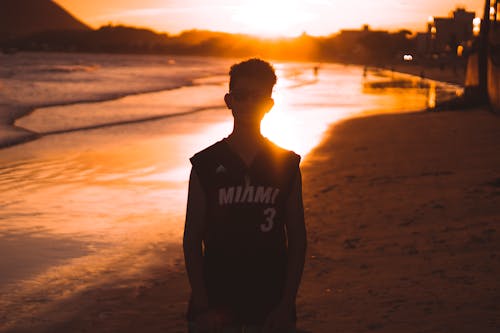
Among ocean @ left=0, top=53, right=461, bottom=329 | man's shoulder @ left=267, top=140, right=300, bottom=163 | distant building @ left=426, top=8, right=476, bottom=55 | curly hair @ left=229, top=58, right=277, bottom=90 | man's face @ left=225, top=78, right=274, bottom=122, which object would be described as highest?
distant building @ left=426, top=8, right=476, bottom=55

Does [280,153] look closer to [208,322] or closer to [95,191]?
[208,322]

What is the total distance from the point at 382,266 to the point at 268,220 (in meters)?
3.98

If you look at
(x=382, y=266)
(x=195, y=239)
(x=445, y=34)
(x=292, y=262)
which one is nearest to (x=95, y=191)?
(x=382, y=266)

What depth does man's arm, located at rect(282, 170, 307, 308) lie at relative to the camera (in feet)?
7.89

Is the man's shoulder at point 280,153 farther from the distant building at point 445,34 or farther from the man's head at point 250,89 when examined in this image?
the distant building at point 445,34

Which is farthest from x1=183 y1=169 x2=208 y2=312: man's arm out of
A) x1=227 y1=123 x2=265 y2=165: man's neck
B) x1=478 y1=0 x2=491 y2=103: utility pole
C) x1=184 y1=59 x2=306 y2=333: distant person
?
x1=478 y1=0 x2=491 y2=103: utility pole

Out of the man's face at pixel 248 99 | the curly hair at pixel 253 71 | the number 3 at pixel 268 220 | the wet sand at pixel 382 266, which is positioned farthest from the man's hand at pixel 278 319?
the wet sand at pixel 382 266

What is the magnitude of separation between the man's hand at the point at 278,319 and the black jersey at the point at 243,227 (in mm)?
41

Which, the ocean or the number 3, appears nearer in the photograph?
the number 3

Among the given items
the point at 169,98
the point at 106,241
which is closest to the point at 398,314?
the point at 106,241

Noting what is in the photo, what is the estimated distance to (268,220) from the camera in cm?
236

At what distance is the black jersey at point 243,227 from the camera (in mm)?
2342

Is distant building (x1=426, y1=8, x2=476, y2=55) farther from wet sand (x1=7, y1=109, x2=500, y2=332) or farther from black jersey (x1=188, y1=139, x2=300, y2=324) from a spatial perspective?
black jersey (x1=188, y1=139, x2=300, y2=324)

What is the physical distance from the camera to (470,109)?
22.0 meters
